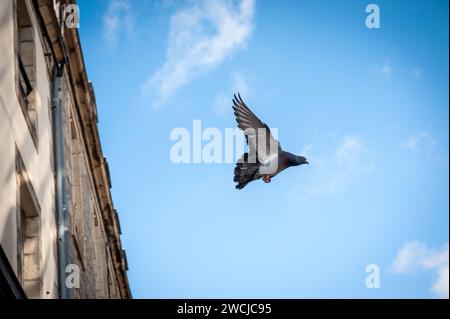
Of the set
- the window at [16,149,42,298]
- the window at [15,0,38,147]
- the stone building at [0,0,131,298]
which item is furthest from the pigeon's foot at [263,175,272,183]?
the window at [15,0,38,147]

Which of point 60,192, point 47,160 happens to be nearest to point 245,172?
point 47,160

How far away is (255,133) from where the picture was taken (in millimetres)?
13758

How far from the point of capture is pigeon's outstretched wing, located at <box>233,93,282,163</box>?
44.6 ft

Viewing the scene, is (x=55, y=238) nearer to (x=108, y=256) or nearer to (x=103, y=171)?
(x=103, y=171)

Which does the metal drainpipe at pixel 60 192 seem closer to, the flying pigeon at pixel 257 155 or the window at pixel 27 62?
the window at pixel 27 62

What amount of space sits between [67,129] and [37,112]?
310 centimetres

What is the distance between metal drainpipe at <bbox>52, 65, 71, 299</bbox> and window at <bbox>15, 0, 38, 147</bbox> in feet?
5.27

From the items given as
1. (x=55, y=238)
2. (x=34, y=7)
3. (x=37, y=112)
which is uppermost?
(x=34, y=7)

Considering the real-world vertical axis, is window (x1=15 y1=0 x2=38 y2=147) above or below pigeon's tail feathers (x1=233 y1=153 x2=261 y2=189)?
above

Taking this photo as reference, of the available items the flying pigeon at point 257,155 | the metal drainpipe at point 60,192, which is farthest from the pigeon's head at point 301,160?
the metal drainpipe at point 60,192

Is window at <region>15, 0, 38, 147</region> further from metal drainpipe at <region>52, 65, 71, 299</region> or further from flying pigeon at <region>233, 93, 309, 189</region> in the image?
flying pigeon at <region>233, 93, 309, 189</region>

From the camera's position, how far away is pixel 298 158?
13.6 metres

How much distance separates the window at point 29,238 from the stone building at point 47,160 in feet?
0.04
